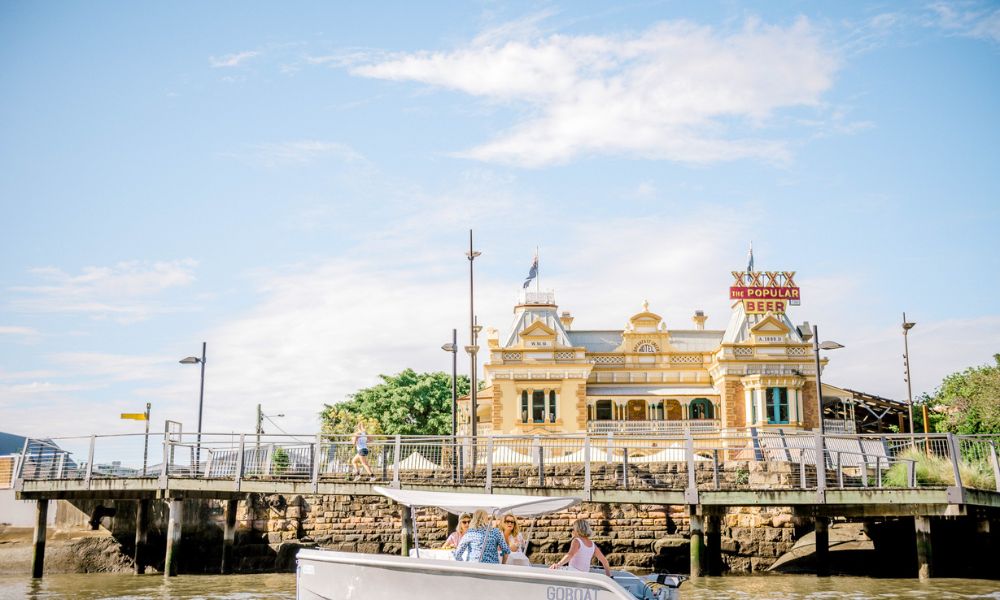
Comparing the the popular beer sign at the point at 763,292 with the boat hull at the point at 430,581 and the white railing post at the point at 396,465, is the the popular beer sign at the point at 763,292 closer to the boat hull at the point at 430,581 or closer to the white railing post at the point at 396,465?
the white railing post at the point at 396,465

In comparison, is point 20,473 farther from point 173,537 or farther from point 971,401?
point 971,401

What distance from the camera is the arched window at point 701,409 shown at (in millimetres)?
50331

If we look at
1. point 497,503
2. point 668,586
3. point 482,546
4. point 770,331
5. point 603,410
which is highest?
point 770,331

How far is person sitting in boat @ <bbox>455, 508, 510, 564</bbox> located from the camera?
13.6 m

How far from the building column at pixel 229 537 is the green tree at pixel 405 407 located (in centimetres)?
3806

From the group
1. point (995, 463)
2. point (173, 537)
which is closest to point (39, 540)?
point (173, 537)

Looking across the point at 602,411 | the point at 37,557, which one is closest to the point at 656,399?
the point at 602,411

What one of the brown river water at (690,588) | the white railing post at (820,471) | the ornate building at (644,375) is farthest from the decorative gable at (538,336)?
the white railing post at (820,471)

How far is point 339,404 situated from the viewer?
74.7m

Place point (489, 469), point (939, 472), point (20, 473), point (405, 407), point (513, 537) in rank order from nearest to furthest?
point (513, 537) → point (939, 472) → point (489, 469) → point (20, 473) → point (405, 407)

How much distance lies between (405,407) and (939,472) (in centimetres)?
4897

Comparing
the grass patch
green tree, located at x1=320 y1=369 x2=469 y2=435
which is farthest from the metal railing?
green tree, located at x1=320 y1=369 x2=469 y2=435

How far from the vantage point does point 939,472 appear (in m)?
22.6

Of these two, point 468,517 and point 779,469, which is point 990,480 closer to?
point 779,469
